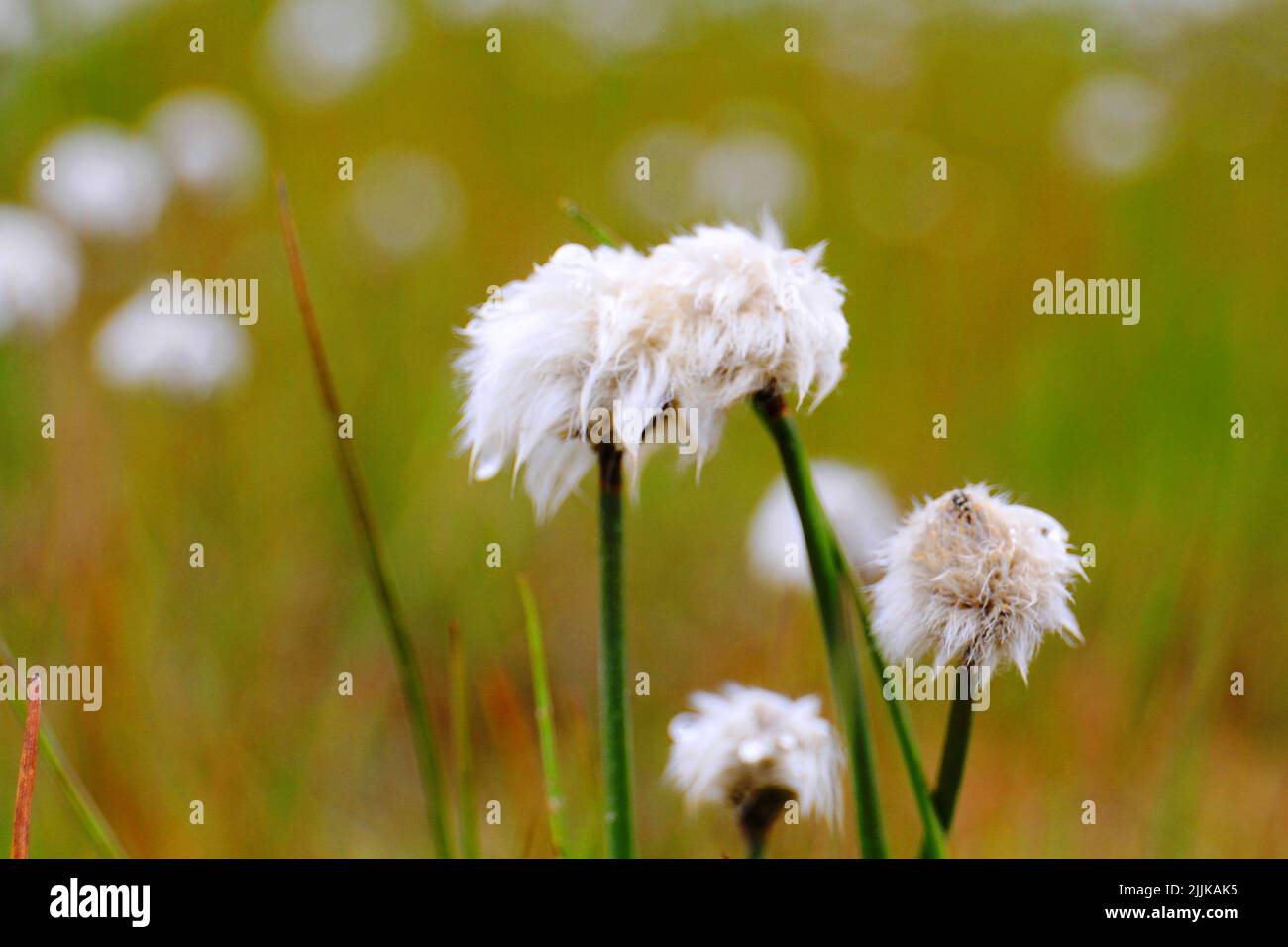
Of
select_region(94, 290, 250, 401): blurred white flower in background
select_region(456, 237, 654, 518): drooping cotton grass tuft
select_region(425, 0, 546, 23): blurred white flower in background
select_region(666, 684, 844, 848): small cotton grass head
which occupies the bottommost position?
select_region(666, 684, 844, 848): small cotton grass head

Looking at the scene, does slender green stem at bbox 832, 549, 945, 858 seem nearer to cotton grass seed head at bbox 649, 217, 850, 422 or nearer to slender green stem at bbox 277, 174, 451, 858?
cotton grass seed head at bbox 649, 217, 850, 422

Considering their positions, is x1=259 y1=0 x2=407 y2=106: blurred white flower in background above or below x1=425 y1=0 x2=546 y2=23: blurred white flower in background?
below

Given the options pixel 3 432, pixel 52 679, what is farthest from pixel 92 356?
pixel 52 679

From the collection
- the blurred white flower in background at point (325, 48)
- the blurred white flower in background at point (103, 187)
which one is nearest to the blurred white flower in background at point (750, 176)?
the blurred white flower in background at point (325, 48)

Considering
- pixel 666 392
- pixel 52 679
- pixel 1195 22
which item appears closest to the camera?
pixel 666 392

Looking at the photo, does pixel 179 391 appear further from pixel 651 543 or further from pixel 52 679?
pixel 651 543

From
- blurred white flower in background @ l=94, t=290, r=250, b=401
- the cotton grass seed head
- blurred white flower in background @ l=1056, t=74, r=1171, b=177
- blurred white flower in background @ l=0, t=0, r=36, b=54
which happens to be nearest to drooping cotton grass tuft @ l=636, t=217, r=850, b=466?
the cotton grass seed head

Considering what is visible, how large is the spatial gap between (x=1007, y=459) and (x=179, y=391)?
1.43 metres

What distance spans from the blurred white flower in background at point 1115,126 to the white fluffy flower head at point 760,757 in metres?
2.43

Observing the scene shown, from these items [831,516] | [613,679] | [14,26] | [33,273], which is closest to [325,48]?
[14,26]

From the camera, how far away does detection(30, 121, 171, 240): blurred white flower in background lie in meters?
2.32

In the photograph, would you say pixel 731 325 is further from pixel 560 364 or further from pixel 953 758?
pixel 953 758

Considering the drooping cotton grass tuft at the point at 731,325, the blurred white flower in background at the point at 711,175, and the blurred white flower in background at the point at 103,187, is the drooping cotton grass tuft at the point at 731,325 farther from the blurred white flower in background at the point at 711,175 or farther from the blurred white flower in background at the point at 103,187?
the blurred white flower in background at the point at 711,175
